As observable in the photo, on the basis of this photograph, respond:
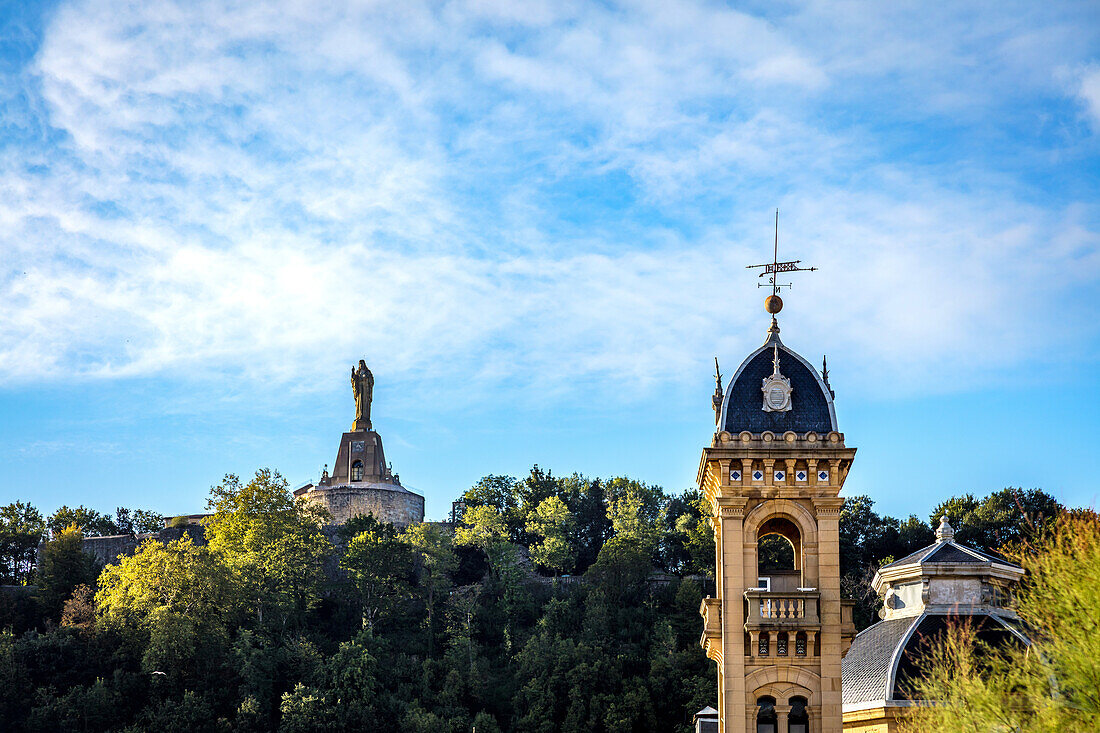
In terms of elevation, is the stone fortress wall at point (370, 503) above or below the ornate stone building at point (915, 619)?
above

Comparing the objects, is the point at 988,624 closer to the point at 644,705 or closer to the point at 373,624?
the point at 644,705

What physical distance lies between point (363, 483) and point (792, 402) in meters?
102

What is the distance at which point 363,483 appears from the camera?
463 feet

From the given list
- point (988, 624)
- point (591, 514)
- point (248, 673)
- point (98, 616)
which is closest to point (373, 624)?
point (248, 673)

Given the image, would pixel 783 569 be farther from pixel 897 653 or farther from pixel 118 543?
pixel 118 543

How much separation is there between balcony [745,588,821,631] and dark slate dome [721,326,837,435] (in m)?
4.83

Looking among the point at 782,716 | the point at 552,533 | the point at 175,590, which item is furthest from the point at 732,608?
the point at 552,533

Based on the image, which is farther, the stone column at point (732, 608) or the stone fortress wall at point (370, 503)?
the stone fortress wall at point (370, 503)

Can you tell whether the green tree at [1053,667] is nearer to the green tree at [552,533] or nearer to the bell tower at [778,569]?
the bell tower at [778,569]

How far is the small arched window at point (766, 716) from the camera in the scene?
4150cm

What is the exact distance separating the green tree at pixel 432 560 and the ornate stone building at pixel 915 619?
64.3 metres

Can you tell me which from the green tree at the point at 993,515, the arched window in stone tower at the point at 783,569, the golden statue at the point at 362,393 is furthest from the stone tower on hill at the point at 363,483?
the arched window in stone tower at the point at 783,569

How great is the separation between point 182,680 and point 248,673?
5.52 metres

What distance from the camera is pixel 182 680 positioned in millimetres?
102562
